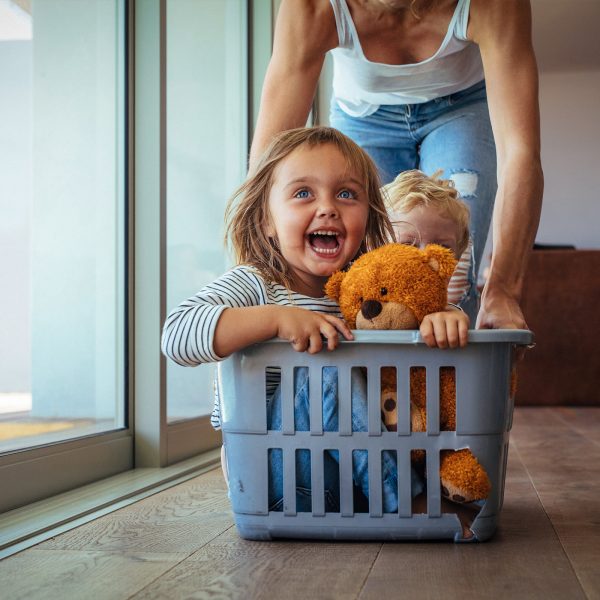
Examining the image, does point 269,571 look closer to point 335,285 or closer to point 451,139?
point 335,285

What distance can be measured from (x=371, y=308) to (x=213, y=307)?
0.71ft

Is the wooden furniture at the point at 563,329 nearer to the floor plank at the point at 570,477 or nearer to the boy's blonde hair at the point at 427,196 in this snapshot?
the floor plank at the point at 570,477

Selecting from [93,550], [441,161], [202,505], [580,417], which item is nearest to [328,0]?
[441,161]

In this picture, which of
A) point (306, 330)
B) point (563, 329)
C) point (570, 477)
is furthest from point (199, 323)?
point (563, 329)

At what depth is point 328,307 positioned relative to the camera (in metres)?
1.30

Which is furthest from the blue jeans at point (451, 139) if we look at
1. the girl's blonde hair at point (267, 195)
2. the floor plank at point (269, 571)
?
the floor plank at point (269, 571)

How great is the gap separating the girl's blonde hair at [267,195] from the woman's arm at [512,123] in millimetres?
257

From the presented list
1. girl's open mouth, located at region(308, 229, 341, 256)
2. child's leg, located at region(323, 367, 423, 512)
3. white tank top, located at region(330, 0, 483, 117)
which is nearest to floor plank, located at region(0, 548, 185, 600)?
child's leg, located at region(323, 367, 423, 512)

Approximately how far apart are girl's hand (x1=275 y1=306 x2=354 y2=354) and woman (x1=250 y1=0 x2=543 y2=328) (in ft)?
1.22

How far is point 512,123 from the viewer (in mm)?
1553

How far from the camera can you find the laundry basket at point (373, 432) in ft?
3.52

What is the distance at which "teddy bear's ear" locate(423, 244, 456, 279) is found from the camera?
1.15 meters

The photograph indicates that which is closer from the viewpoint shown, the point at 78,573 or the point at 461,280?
the point at 78,573

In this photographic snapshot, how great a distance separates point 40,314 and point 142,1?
2.59ft
